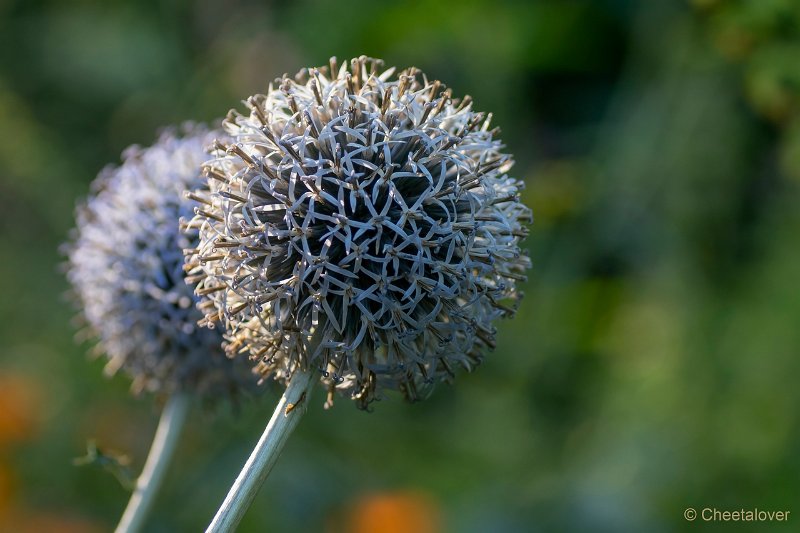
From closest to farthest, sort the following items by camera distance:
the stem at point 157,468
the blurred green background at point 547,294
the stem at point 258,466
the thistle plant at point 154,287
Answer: the stem at point 258,466 → the stem at point 157,468 → the thistle plant at point 154,287 → the blurred green background at point 547,294

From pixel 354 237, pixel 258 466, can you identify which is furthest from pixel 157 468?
pixel 354 237

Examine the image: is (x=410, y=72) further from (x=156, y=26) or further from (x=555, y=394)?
(x=156, y=26)

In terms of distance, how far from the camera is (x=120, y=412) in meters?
4.71

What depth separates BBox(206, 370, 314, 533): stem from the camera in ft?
5.61

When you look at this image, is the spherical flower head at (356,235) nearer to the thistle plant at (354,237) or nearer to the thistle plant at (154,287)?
the thistle plant at (354,237)

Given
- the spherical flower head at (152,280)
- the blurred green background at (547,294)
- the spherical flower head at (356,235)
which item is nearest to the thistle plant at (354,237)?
the spherical flower head at (356,235)

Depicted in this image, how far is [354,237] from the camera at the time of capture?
1896mm

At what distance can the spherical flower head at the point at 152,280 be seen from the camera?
98.0 inches

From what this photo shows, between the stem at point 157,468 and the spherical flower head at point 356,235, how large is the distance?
1.37 ft

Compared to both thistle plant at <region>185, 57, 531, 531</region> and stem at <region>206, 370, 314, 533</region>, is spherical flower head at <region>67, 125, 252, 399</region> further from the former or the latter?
stem at <region>206, 370, 314, 533</region>

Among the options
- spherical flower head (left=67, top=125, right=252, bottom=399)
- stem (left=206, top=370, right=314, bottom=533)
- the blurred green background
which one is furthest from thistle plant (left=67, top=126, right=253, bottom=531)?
the blurred green background

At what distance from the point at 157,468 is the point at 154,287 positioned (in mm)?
507

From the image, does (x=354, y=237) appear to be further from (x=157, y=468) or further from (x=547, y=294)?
(x=547, y=294)

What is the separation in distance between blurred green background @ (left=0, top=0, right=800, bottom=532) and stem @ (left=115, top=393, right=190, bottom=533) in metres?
1.61
